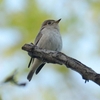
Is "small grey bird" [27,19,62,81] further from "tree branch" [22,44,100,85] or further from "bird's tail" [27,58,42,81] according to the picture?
"tree branch" [22,44,100,85]

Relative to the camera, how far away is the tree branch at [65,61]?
7.70ft

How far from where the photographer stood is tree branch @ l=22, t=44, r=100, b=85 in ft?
7.70

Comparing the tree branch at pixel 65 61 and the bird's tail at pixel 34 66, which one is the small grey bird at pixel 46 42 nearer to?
the bird's tail at pixel 34 66

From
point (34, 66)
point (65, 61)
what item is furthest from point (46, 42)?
point (65, 61)

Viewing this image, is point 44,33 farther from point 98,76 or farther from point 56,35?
point 98,76

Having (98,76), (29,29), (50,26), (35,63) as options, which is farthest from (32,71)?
(98,76)

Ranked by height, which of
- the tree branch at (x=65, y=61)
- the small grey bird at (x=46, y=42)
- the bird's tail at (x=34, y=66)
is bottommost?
the tree branch at (x=65, y=61)

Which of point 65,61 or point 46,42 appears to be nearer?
point 65,61

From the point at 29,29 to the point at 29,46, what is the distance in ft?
15.4

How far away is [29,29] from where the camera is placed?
7.69 m

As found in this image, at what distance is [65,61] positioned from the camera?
106 inches

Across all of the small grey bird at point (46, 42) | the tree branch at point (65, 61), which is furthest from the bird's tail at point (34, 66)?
the tree branch at point (65, 61)

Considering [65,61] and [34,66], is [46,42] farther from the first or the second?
[65,61]

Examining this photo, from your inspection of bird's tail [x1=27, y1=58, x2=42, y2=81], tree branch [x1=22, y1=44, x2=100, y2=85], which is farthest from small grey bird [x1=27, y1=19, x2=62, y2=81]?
tree branch [x1=22, y1=44, x2=100, y2=85]
